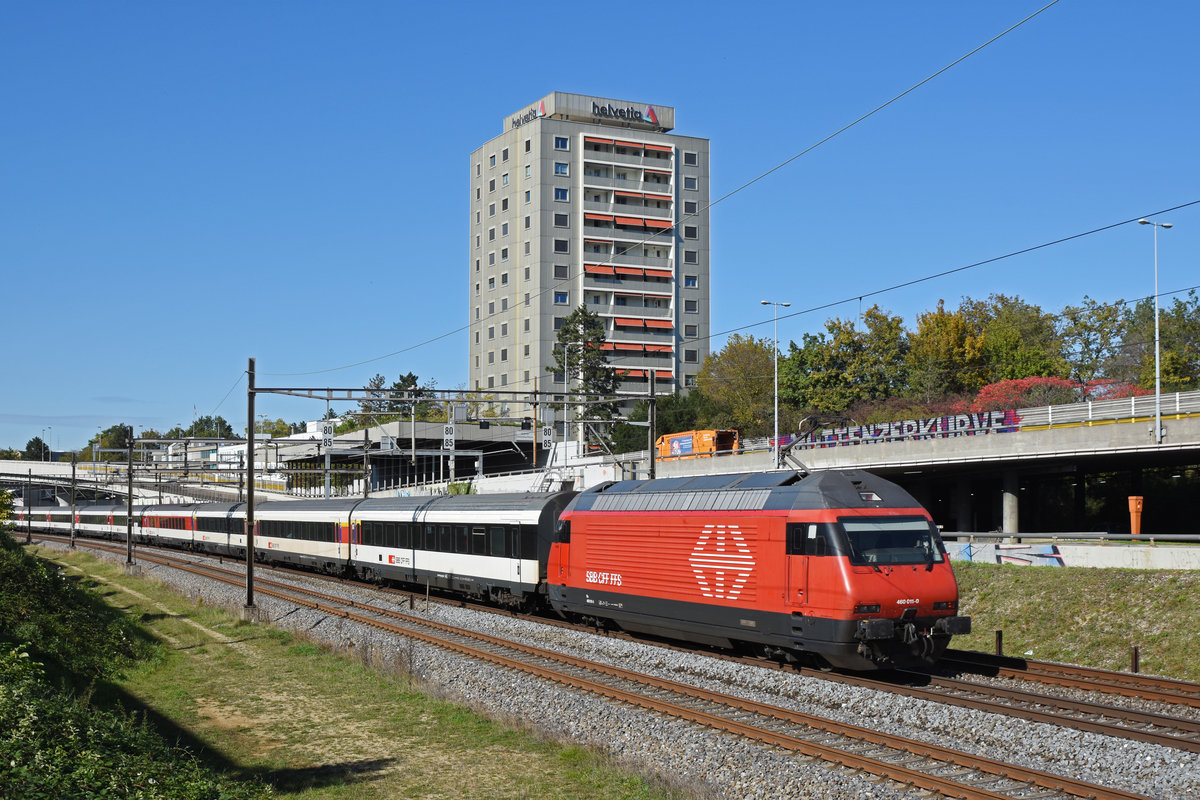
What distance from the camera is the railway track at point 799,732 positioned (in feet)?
39.1

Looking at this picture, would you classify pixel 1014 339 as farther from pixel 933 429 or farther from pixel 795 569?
pixel 795 569

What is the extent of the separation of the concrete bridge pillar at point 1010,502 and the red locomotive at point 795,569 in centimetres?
2396

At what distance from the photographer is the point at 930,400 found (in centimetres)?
7844

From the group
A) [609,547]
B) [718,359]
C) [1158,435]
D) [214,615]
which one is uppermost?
[718,359]

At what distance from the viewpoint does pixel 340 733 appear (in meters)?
17.0

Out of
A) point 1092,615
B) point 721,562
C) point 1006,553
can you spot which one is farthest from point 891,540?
point 1006,553

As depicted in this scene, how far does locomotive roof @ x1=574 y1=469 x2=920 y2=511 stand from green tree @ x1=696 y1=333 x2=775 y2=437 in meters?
65.5

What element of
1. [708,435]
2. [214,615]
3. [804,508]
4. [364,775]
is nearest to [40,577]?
[214,615]

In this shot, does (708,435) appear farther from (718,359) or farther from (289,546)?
(718,359)

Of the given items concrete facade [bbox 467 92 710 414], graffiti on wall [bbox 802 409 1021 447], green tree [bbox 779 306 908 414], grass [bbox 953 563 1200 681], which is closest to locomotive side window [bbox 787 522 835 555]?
grass [bbox 953 563 1200 681]

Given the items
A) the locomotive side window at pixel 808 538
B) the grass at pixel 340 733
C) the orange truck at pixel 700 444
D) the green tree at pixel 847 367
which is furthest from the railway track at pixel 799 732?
the green tree at pixel 847 367

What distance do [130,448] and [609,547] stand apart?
3840 centimetres

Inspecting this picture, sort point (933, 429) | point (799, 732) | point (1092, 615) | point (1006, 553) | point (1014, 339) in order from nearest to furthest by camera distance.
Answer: point (799, 732), point (1092, 615), point (1006, 553), point (933, 429), point (1014, 339)

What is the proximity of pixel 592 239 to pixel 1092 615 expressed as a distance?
92.8 m
